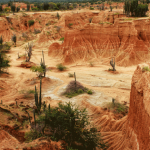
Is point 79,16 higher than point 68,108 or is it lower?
higher

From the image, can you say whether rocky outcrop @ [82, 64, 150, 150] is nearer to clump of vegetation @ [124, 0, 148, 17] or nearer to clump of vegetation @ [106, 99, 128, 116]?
clump of vegetation @ [106, 99, 128, 116]

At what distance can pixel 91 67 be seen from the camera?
28.6 m

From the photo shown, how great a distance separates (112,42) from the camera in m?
30.9

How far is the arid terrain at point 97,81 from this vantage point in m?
8.09

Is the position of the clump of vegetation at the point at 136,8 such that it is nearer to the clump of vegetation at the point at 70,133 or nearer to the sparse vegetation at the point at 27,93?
the sparse vegetation at the point at 27,93

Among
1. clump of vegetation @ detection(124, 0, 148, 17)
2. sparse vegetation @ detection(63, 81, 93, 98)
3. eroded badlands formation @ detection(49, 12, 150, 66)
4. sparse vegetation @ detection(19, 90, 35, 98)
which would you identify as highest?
clump of vegetation @ detection(124, 0, 148, 17)

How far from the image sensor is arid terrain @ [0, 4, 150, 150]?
8.09 metres

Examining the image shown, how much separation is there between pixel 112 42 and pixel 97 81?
11730 millimetres

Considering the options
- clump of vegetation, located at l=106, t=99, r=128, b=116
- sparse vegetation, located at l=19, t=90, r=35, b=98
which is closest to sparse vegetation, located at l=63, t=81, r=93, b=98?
clump of vegetation, located at l=106, t=99, r=128, b=116

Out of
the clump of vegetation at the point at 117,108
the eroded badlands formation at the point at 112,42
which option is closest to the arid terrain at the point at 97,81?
the eroded badlands formation at the point at 112,42

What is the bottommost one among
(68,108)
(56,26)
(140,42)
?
(68,108)

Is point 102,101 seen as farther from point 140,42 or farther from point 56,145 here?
point 140,42

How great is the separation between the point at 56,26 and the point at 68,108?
147 feet

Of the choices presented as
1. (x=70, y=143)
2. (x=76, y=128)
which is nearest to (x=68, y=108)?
(x=76, y=128)
